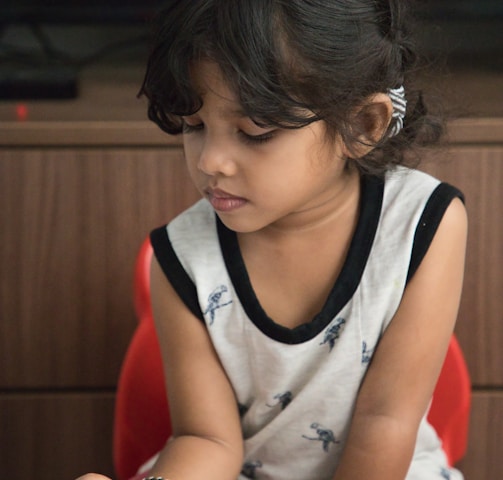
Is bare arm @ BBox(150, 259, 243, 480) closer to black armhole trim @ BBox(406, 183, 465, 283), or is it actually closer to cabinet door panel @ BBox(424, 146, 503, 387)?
black armhole trim @ BBox(406, 183, 465, 283)

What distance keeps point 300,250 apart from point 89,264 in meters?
0.49

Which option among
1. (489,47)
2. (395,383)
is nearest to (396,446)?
(395,383)

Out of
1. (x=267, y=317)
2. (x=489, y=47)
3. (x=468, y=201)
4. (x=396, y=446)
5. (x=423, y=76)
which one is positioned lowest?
(x=396, y=446)

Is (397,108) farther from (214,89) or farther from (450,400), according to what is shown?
(450,400)

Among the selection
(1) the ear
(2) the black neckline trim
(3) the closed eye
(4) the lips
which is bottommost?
(2) the black neckline trim

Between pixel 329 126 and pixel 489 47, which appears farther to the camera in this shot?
pixel 489 47

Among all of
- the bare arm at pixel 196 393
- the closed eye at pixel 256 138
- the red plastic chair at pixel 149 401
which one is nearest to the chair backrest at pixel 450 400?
the red plastic chair at pixel 149 401

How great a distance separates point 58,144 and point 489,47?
0.66 m

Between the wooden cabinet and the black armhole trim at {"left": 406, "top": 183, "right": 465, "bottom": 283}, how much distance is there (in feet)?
1.08

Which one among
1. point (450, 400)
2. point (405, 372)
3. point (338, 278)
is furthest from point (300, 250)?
point (450, 400)

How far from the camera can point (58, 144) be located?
125 cm

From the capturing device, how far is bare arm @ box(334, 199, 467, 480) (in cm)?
82

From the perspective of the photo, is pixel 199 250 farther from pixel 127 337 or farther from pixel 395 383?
pixel 127 337

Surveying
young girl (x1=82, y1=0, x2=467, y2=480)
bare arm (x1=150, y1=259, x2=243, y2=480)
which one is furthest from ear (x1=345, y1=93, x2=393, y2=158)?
bare arm (x1=150, y1=259, x2=243, y2=480)
